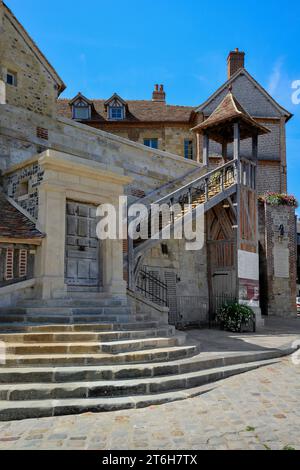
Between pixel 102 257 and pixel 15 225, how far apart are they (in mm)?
2044

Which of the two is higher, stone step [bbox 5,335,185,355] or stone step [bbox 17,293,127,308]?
stone step [bbox 17,293,127,308]

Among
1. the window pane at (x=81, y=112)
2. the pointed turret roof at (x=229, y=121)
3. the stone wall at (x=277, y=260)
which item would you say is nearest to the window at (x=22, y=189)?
the pointed turret roof at (x=229, y=121)

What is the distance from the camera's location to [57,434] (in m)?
4.04

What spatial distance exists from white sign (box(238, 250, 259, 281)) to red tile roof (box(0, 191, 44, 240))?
7614 millimetres

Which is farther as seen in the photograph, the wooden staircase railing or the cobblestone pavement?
the wooden staircase railing

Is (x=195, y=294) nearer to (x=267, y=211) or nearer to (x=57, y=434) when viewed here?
(x=267, y=211)

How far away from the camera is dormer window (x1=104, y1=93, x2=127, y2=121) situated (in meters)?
22.8

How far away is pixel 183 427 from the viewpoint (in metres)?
4.27

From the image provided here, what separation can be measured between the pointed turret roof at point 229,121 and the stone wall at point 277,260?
16.7ft

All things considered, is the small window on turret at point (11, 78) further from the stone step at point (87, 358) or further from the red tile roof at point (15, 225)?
the stone step at point (87, 358)

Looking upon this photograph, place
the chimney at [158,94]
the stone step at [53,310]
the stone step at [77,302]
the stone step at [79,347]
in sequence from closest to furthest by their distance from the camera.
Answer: the stone step at [79,347], the stone step at [53,310], the stone step at [77,302], the chimney at [158,94]

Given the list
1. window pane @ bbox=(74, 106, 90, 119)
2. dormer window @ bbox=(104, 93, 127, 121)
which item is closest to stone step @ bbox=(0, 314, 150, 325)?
dormer window @ bbox=(104, 93, 127, 121)

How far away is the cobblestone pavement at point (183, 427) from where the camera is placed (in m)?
3.80

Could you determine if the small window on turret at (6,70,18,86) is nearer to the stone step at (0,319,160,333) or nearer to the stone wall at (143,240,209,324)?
the stone wall at (143,240,209,324)
